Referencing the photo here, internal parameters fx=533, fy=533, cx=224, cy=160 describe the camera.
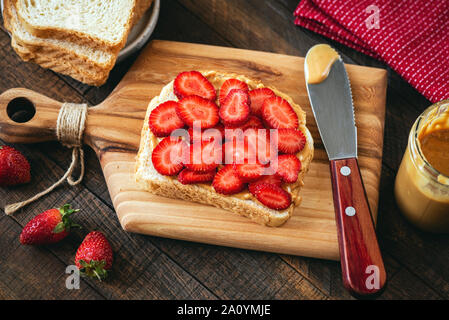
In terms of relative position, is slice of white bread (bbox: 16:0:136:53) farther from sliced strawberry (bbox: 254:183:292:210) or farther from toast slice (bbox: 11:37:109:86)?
sliced strawberry (bbox: 254:183:292:210)

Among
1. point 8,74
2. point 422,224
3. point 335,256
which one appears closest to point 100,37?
point 8,74

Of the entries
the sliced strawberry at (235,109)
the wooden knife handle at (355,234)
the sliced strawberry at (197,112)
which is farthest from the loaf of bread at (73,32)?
the wooden knife handle at (355,234)

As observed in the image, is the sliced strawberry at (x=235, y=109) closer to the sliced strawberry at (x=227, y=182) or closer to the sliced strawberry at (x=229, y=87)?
the sliced strawberry at (x=229, y=87)

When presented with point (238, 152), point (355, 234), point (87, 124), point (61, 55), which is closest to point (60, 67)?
point (61, 55)

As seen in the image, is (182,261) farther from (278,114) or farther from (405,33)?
(405,33)

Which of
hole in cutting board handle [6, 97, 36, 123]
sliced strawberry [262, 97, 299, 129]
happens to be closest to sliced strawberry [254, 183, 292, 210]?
sliced strawberry [262, 97, 299, 129]
